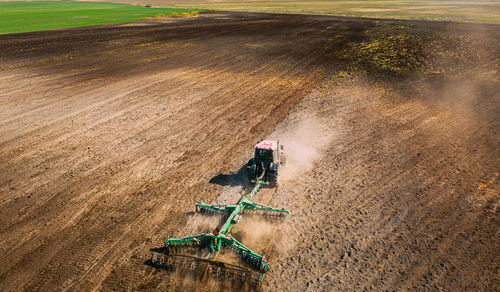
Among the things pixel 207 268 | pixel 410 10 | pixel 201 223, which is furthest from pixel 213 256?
pixel 410 10

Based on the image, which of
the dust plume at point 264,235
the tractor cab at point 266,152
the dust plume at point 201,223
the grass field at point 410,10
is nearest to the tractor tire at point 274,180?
the tractor cab at point 266,152

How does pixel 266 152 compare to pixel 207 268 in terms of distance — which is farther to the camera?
pixel 266 152

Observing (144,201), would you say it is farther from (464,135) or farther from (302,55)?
(302,55)

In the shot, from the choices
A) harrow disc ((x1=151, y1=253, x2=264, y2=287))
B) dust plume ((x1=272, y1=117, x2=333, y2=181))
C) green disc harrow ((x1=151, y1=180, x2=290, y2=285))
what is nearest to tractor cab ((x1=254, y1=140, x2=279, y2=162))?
dust plume ((x1=272, y1=117, x2=333, y2=181))

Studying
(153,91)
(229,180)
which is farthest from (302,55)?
(229,180)

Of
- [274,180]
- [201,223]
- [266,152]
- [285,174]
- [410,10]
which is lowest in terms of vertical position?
[201,223]

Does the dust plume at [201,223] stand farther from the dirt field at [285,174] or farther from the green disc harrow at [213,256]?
the green disc harrow at [213,256]

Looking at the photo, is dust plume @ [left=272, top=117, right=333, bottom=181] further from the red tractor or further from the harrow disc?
the harrow disc

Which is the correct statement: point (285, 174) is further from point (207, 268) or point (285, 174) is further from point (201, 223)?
point (207, 268)
